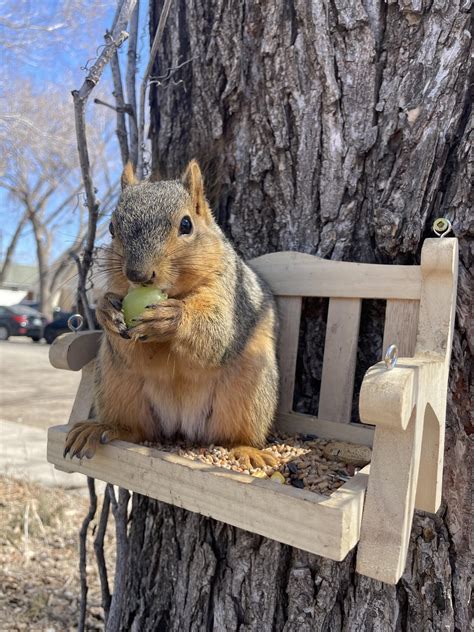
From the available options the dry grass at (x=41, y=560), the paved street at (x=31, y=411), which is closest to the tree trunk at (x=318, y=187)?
the dry grass at (x=41, y=560)

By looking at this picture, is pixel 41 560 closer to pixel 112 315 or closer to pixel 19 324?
pixel 112 315

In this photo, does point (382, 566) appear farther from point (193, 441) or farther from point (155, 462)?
point (193, 441)

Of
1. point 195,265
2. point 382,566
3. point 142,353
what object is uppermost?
point 195,265

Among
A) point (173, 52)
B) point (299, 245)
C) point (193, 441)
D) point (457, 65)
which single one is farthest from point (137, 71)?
point (193, 441)

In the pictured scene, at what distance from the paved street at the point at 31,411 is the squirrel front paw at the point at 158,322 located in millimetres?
2375

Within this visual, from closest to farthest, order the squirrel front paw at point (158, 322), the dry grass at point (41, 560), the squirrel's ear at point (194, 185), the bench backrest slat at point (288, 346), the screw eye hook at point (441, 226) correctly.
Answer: the squirrel front paw at point (158, 322)
the screw eye hook at point (441, 226)
the squirrel's ear at point (194, 185)
the bench backrest slat at point (288, 346)
the dry grass at point (41, 560)

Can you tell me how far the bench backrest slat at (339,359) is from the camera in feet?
3.98

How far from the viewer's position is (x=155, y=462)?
957 millimetres

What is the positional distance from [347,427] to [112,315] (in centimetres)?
57

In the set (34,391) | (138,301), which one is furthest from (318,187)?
(34,391)

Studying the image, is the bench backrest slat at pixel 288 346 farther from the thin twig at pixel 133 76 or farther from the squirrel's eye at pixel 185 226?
the thin twig at pixel 133 76

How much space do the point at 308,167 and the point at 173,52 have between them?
0.57 metres

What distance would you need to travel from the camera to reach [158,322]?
0.97 m

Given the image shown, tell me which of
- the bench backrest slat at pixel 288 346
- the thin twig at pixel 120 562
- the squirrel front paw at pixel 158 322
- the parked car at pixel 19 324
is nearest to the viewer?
the squirrel front paw at pixel 158 322
